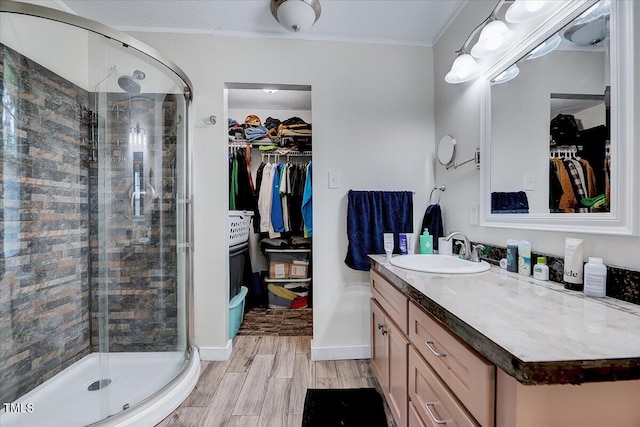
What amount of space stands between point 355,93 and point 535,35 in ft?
3.49

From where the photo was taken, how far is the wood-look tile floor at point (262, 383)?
140cm

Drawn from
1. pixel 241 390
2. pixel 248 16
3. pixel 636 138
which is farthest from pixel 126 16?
pixel 636 138

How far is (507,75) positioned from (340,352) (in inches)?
77.2

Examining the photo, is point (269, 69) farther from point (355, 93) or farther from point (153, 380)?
point (153, 380)

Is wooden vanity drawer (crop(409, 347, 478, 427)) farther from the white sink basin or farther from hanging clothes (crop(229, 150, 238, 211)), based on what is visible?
hanging clothes (crop(229, 150, 238, 211))

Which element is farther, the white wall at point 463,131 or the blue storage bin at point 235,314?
the blue storage bin at point 235,314

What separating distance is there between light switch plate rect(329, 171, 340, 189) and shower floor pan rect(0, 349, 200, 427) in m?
1.47

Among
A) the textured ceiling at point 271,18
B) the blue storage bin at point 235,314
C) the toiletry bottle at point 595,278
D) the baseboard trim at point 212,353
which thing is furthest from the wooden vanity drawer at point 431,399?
the textured ceiling at point 271,18

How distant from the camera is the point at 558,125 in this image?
103cm

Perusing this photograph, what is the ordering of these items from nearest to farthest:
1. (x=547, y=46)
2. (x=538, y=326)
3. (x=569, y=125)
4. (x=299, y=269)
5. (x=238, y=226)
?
1. (x=538, y=326)
2. (x=569, y=125)
3. (x=547, y=46)
4. (x=238, y=226)
5. (x=299, y=269)

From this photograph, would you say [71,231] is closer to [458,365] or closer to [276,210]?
[276,210]

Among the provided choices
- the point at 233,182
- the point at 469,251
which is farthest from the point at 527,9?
the point at 233,182

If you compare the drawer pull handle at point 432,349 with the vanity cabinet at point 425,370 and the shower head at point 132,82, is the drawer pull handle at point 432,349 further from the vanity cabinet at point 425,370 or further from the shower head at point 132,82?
the shower head at point 132,82

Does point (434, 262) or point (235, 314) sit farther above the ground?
point (434, 262)
